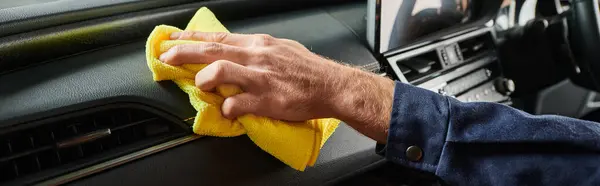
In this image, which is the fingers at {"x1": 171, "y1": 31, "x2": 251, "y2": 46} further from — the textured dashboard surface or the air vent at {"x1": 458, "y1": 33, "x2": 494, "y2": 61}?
the air vent at {"x1": 458, "y1": 33, "x2": 494, "y2": 61}

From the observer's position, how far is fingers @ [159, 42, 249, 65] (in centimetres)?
72

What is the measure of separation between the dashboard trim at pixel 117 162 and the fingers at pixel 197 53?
108mm

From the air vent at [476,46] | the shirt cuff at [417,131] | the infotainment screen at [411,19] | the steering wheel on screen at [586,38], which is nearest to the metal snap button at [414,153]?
the shirt cuff at [417,131]

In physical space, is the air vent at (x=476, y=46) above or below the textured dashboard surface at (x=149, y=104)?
below

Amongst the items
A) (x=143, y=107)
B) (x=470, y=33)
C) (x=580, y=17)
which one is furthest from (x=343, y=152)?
(x=580, y=17)

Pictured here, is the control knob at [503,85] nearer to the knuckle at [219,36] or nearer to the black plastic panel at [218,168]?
the black plastic panel at [218,168]

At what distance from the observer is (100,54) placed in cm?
85

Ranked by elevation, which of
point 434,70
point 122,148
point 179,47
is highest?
point 179,47

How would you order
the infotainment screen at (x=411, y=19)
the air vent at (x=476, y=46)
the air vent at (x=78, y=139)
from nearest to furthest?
the air vent at (x=78, y=139), the infotainment screen at (x=411, y=19), the air vent at (x=476, y=46)

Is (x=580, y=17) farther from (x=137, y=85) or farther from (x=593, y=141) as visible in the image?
(x=137, y=85)

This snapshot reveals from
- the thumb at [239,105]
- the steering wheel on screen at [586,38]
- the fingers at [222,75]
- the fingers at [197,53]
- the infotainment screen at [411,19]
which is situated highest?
the fingers at [197,53]

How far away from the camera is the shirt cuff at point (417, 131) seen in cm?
76

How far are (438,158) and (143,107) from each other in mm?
396

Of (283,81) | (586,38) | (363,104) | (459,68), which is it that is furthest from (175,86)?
(586,38)
